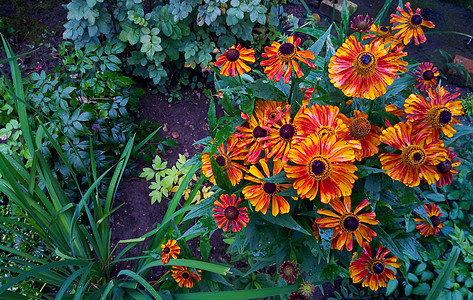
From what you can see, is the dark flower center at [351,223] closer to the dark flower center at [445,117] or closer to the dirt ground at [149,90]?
the dark flower center at [445,117]

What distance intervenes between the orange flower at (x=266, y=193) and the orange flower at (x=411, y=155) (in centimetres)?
27

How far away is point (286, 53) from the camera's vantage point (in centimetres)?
92

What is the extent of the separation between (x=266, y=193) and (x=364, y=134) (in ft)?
1.02

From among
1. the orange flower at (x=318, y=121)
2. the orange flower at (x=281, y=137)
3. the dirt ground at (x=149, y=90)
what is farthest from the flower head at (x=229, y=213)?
the dirt ground at (x=149, y=90)

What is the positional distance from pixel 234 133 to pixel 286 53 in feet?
0.93

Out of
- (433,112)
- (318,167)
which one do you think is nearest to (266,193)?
(318,167)

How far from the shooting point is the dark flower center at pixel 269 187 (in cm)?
94

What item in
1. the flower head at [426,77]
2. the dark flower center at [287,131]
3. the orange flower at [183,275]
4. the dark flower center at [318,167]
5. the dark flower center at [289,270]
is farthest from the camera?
the orange flower at [183,275]

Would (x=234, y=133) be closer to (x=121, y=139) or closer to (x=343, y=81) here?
(x=343, y=81)

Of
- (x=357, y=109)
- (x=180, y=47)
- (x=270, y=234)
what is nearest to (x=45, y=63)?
(x=180, y=47)

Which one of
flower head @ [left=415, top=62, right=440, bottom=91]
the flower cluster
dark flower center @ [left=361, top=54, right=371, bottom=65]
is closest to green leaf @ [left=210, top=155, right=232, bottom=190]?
the flower cluster

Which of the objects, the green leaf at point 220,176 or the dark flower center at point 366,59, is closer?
the dark flower center at point 366,59

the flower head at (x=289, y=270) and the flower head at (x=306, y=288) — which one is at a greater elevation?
the flower head at (x=289, y=270)

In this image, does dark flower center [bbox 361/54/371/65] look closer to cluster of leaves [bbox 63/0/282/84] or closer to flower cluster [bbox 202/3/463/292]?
flower cluster [bbox 202/3/463/292]
